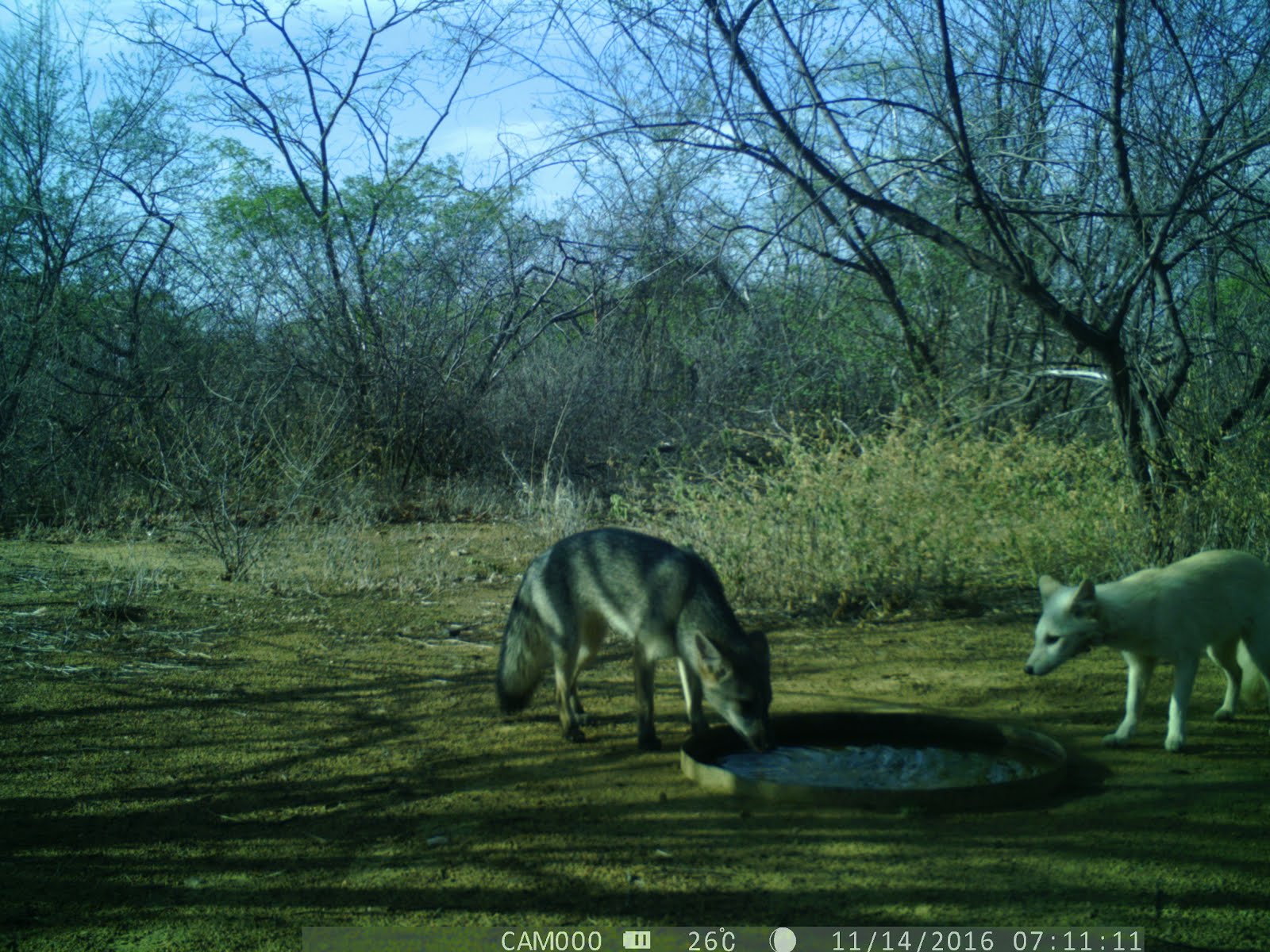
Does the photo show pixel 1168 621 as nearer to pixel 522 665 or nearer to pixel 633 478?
pixel 522 665

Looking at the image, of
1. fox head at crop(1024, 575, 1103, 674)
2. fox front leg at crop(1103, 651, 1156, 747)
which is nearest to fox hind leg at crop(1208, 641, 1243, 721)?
fox front leg at crop(1103, 651, 1156, 747)

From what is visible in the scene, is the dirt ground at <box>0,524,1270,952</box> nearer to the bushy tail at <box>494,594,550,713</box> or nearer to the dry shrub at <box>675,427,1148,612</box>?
the bushy tail at <box>494,594,550,713</box>

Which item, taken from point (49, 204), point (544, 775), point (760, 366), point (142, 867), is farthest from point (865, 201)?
point (49, 204)

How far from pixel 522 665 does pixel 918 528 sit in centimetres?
400

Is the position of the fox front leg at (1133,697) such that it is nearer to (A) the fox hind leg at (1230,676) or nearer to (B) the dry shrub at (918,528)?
(A) the fox hind leg at (1230,676)

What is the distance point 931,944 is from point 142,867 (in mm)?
2986

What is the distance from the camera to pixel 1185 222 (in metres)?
7.96

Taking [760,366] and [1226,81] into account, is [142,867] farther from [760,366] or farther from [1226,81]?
[760,366]

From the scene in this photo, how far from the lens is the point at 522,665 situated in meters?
6.16

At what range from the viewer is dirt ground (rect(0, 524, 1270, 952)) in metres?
3.72

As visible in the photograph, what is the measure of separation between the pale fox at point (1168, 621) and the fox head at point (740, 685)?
4.47 ft

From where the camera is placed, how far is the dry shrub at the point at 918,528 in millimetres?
8828

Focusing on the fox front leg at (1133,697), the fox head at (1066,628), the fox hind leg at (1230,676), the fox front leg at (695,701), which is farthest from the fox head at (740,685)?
the fox hind leg at (1230,676)

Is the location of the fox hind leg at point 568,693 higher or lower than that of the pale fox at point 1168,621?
lower
